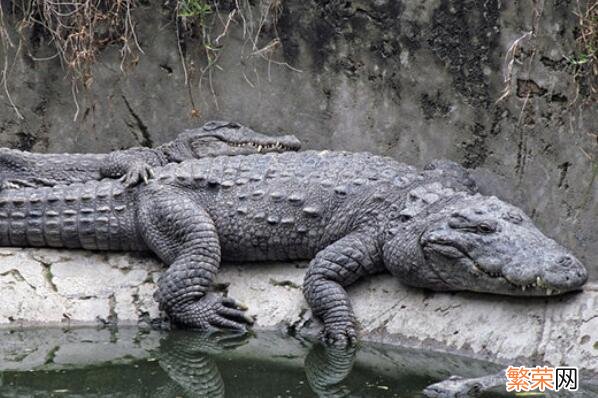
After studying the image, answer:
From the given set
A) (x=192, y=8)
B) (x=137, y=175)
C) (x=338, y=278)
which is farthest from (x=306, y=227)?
(x=192, y=8)

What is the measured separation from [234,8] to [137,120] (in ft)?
3.29

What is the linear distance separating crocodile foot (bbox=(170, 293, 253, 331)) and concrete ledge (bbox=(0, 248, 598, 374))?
4.3 inches

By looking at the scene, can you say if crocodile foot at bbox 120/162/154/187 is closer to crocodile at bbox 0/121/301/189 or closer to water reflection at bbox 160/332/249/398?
crocodile at bbox 0/121/301/189

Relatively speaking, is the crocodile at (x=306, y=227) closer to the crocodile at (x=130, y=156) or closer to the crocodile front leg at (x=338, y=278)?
the crocodile front leg at (x=338, y=278)

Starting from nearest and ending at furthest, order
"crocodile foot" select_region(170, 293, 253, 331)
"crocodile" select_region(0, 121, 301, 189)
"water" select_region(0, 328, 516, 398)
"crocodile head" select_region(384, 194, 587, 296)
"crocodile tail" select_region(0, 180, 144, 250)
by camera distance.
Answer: "water" select_region(0, 328, 516, 398) → "crocodile head" select_region(384, 194, 587, 296) → "crocodile foot" select_region(170, 293, 253, 331) → "crocodile tail" select_region(0, 180, 144, 250) → "crocodile" select_region(0, 121, 301, 189)

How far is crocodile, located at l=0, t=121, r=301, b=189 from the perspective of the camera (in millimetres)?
7188

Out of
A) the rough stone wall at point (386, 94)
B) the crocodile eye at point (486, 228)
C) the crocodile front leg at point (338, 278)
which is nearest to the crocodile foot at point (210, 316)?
the crocodile front leg at point (338, 278)

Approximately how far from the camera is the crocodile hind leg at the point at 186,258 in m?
6.39

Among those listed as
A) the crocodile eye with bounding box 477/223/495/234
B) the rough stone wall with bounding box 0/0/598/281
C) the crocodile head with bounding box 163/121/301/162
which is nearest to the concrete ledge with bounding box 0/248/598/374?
the crocodile eye with bounding box 477/223/495/234

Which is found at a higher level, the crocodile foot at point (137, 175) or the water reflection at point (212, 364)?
the crocodile foot at point (137, 175)

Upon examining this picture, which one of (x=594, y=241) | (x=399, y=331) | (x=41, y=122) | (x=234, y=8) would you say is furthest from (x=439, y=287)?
(x=41, y=122)

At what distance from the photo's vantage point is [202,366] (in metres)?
5.77

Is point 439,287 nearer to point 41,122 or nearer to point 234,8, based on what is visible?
point 234,8

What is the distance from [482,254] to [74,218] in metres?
2.51
